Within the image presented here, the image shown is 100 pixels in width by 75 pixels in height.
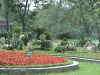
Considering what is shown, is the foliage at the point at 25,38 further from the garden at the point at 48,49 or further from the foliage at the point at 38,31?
the foliage at the point at 38,31

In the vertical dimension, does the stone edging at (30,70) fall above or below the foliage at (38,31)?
below

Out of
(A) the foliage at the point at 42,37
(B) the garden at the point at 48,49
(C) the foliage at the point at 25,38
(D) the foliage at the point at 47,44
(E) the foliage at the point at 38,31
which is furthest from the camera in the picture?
(C) the foliage at the point at 25,38

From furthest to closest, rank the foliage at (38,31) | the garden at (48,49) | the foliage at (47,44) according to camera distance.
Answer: the foliage at (38,31) < the foliage at (47,44) < the garden at (48,49)

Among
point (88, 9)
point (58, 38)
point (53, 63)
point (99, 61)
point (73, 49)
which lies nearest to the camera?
point (53, 63)

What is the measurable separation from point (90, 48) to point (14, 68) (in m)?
14.9

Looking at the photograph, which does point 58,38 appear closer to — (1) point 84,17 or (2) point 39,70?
(1) point 84,17

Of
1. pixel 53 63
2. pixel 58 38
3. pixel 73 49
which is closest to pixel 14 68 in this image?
pixel 53 63

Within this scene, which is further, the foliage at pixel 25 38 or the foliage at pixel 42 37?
the foliage at pixel 25 38

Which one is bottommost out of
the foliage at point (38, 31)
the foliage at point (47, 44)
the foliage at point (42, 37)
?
the foliage at point (47, 44)

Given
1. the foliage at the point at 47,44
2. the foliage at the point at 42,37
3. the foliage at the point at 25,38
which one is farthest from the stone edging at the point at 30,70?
the foliage at the point at 25,38

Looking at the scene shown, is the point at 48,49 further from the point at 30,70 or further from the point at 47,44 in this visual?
the point at 30,70


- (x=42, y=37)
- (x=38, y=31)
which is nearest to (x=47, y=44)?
(x=42, y=37)

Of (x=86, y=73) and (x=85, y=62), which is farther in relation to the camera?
(x=85, y=62)

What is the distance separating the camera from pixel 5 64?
11242 mm
